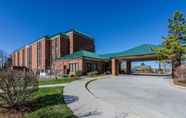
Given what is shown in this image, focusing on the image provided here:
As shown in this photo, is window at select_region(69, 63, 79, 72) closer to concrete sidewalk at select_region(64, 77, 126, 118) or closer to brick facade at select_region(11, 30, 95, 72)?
brick facade at select_region(11, 30, 95, 72)

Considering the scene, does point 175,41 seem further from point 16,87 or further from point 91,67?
point 16,87

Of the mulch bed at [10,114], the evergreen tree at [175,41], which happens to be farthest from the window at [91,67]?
the mulch bed at [10,114]

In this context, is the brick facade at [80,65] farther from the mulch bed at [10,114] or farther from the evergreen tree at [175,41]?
the mulch bed at [10,114]

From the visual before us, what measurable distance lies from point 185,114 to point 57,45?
155 ft

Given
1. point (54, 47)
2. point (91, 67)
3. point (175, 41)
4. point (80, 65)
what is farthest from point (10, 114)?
point (54, 47)

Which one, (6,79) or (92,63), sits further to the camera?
(92,63)

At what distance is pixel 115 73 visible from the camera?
3328 centimetres

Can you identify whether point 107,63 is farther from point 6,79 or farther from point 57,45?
point 6,79

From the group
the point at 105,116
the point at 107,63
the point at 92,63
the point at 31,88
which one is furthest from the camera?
the point at 107,63

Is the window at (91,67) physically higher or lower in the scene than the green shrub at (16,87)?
higher

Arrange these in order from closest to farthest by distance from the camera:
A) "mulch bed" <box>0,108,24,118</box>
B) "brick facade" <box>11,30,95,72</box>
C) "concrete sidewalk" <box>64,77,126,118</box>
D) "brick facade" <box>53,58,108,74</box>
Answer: "concrete sidewalk" <box>64,77,126,118</box> < "mulch bed" <box>0,108,24,118</box> < "brick facade" <box>53,58,108,74</box> < "brick facade" <box>11,30,95,72</box>

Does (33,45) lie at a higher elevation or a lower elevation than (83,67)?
higher

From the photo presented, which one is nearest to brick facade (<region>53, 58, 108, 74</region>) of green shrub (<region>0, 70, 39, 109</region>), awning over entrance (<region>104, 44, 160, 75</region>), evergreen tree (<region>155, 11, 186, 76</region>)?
awning over entrance (<region>104, 44, 160, 75</region>)

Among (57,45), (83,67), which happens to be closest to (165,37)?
(83,67)
